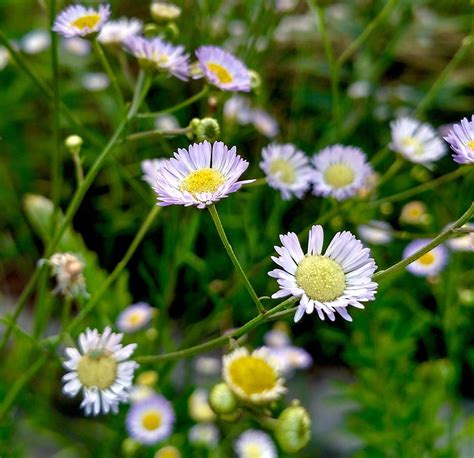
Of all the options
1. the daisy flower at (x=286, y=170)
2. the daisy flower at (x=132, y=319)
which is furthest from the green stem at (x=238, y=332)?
the daisy flower at (x=132, y=319)

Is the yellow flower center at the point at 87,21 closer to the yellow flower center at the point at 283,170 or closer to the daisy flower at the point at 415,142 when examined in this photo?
the yellow flower center at the point at 283,170

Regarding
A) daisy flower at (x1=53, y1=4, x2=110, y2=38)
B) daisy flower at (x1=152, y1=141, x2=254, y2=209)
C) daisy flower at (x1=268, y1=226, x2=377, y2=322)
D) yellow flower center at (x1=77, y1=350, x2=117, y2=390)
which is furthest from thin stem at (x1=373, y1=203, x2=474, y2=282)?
daisy flower at (x1=53, y1=4, x2=110, y2=38)

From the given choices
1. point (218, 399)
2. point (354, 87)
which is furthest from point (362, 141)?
point (218, 399)

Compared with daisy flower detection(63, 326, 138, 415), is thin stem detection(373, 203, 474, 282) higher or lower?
higher

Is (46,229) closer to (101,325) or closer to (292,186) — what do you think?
(101,325)

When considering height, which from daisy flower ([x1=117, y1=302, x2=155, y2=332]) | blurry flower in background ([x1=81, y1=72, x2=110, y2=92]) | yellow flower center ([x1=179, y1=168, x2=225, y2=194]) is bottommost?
yellow flower center ([x1=179, y1=168, x2=225, y2=194])

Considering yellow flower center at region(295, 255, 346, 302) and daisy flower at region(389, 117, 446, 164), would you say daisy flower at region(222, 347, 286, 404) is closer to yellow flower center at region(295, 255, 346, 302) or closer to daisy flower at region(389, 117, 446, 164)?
yellow flower center at region(295, 255, 346, 302)
